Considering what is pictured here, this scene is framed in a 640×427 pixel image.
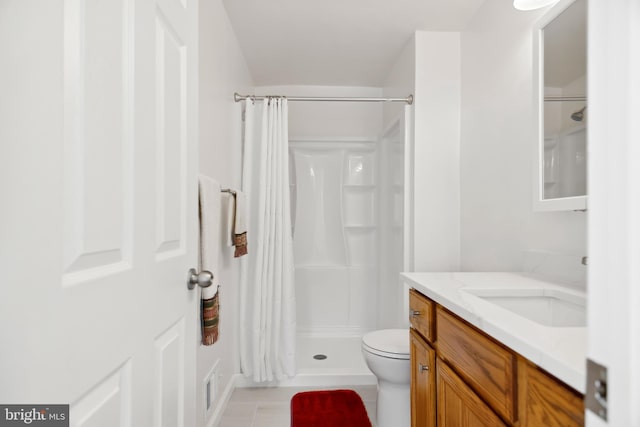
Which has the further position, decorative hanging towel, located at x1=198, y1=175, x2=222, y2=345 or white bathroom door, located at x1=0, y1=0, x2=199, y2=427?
decorative hanging towel, located at x1=198, y1=175, x2=222, y2=345

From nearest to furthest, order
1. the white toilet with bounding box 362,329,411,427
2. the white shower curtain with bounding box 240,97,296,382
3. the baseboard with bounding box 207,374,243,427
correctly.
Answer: the white toilet with bounding box 362,329,411,427 < the baseboard with bounding box 207,374,243,427 < the white shower curtain with bounding box 240,97,296,382

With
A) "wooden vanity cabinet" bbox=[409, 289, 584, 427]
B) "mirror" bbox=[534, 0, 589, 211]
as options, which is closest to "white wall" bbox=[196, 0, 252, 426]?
"wooden vanity cabinet" bbox=[409, 289, 584, 427]

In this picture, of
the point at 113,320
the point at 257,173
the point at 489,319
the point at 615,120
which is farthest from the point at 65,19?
the point at 257,173

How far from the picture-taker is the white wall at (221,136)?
1695 mm

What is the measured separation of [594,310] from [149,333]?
79 cm

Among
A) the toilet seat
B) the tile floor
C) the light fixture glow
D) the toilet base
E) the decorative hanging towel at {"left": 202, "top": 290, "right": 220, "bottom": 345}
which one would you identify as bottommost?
the tile floor

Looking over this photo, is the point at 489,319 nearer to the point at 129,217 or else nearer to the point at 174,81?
the point at 129,217

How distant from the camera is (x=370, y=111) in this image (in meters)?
3.40

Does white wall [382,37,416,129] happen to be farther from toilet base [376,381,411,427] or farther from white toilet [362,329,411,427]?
toilet base [376,381,411,427]

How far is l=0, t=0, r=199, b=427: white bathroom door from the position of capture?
441 millimetres

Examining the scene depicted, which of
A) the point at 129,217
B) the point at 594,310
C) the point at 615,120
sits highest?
the point at 615,120

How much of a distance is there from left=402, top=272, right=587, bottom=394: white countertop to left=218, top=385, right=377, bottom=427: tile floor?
3.94 ft

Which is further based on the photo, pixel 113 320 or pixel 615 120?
pixel 113 320

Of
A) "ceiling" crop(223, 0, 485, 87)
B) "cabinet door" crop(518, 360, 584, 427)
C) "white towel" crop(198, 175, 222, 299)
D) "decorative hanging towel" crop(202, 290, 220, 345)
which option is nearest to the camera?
"cabinet door" crop(518, 360, 584, 427)
